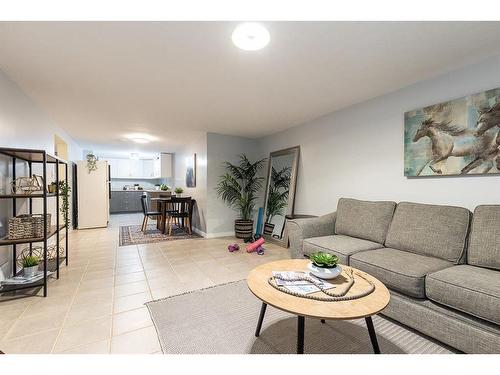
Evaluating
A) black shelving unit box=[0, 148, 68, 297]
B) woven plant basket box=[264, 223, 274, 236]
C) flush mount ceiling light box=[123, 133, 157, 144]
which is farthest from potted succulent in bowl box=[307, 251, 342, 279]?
flush mount ceiling light box=[123, 133, 157, 144]

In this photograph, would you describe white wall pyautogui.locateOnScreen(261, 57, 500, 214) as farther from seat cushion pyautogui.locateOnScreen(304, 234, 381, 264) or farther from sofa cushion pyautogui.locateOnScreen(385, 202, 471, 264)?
seat cushion pyautogui.locateOnScreen(304, 234, 381, 264)

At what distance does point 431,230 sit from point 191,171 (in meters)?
4.66

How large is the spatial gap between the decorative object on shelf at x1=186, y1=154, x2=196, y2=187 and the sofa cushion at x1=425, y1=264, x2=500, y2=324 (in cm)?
462

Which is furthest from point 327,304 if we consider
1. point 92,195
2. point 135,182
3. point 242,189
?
point 135,182

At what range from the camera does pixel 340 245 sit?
231 centimetres

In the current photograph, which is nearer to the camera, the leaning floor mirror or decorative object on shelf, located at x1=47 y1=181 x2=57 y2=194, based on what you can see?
decorative object on shelf, located at x1=47 y1=181 x2=57 y2=194

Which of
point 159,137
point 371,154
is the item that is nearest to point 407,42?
point 371,154

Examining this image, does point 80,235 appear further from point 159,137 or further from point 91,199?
point 159,137

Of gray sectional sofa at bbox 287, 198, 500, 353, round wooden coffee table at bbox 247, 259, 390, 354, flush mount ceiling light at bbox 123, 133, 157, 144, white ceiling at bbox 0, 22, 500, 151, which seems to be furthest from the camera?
flush mount ceiling light at bbox 123, 133, 157, 144

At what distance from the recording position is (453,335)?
4.55ft

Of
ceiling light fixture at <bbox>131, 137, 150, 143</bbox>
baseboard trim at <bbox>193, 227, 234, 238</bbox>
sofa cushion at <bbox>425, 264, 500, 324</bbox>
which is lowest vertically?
baseboard trim at <bbox>193, 227, 234, 238</bbox>

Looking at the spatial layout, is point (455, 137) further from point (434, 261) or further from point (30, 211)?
point (30, 211)

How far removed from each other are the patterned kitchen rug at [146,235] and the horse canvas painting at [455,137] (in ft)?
12.8

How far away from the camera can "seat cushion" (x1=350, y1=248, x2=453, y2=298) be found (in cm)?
158
